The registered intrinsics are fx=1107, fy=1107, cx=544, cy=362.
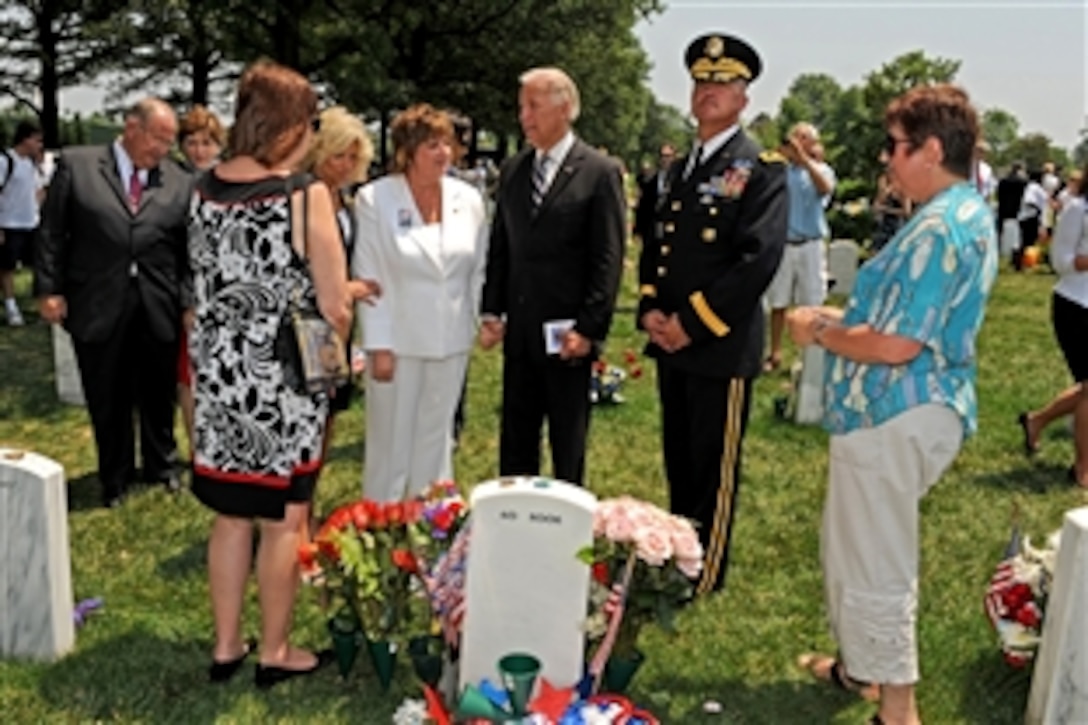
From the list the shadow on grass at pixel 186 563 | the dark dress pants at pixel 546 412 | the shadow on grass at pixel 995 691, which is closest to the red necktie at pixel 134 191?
the shadow on grass at pixel 186 563

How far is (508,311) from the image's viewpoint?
15.6ft

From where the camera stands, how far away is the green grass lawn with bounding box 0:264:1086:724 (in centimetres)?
370

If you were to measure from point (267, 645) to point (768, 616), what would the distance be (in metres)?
1.98

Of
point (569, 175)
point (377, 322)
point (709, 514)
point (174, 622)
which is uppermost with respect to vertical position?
point (569, 175)

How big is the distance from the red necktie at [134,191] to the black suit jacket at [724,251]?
271cm

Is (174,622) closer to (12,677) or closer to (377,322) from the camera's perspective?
(12,677)

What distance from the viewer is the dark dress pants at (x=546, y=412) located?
15.6 feet

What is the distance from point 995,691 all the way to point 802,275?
5221mm

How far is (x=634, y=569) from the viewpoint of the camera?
347 centimetres

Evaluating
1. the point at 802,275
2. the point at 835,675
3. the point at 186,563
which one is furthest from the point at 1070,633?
the point at 802,275

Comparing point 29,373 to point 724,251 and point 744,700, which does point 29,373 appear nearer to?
point 724,251

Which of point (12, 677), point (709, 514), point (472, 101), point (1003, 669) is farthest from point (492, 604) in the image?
point (472, 101)

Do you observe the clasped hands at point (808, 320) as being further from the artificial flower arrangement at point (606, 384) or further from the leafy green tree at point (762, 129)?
the artificial flower arrangement at point (606, 384)

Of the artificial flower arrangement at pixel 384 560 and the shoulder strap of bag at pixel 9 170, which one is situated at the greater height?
the shoulder strap of bag at pixel 9 170
